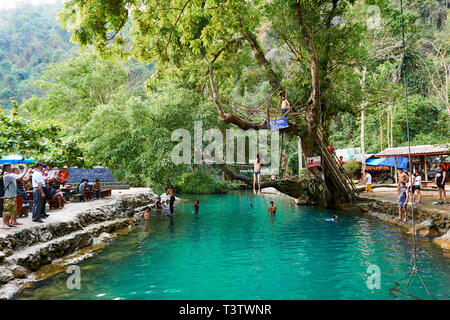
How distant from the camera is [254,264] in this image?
7844mm

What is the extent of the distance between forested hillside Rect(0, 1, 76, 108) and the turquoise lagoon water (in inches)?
1877

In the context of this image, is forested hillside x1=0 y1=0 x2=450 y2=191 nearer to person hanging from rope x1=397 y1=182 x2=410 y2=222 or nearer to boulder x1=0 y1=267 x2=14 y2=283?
boulder x1=0 y1=267 x2=14 y2=283

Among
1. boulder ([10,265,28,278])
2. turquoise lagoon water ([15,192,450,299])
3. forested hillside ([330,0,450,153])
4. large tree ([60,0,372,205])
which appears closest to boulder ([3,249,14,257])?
boulder ([10,265,28,278])

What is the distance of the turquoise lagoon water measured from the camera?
19.8ft

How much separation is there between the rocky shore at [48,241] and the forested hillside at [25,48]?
145 ft

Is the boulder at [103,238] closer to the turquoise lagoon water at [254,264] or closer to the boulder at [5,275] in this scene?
the turquoise lagoon water at [254,264]

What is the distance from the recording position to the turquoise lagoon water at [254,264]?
19.8ft

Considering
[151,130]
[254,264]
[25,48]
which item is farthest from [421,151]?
[25,48]

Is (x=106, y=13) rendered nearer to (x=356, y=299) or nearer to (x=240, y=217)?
(x=356, y=299)

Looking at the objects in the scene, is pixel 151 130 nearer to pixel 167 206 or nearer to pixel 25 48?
pixel 167 206

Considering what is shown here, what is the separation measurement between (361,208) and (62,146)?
48.8ft

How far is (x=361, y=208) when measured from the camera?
52.4 ft

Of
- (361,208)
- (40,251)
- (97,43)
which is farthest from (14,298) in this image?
(361,208)

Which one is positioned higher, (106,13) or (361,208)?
(106,13)
